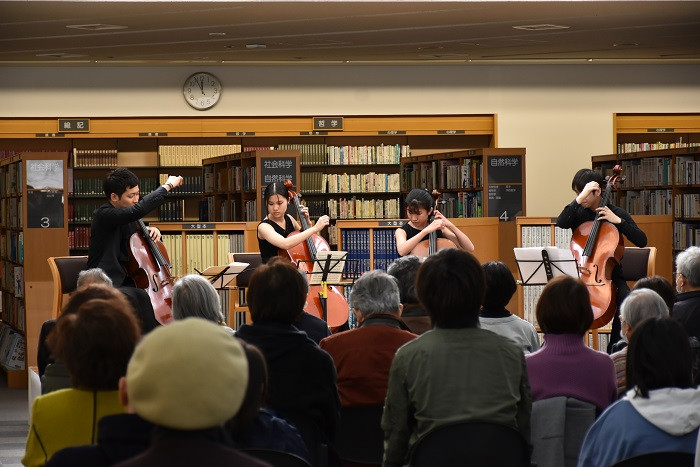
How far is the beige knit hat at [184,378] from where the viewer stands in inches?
55.9

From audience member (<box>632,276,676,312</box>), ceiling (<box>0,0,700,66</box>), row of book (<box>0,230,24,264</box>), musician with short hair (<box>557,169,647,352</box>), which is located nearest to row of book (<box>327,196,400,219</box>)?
ceiling (<box>0,0,700,66</box>)

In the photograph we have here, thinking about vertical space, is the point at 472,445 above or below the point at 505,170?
below

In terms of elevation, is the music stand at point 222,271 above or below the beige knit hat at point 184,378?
below

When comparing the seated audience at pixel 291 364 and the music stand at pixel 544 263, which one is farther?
the music stand at pixel 544 263

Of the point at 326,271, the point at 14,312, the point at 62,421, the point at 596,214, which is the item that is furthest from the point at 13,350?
the point at 62,421

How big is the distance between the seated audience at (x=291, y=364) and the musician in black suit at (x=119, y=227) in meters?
2.43

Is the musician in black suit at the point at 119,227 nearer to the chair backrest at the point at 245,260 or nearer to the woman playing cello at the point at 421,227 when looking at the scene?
the woman playing cello at the point at 421,227

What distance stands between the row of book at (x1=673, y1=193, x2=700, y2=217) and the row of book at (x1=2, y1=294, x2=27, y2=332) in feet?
21.7

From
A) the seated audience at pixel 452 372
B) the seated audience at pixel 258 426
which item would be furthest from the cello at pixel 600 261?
the seated audience at pixel 258 426

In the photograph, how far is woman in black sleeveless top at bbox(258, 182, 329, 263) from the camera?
20.3 feet

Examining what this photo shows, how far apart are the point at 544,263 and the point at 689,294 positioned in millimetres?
1728

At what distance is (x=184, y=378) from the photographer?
1.42m

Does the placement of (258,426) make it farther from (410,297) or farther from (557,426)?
(410,297)

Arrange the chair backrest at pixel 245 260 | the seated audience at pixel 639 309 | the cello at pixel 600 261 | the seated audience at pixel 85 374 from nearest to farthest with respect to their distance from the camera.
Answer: the seated audience at pixel 85 374 → the seated audience at pixel 639 309 → the cello at pixel 600 261 → the chair backrest at pixel 245 260
